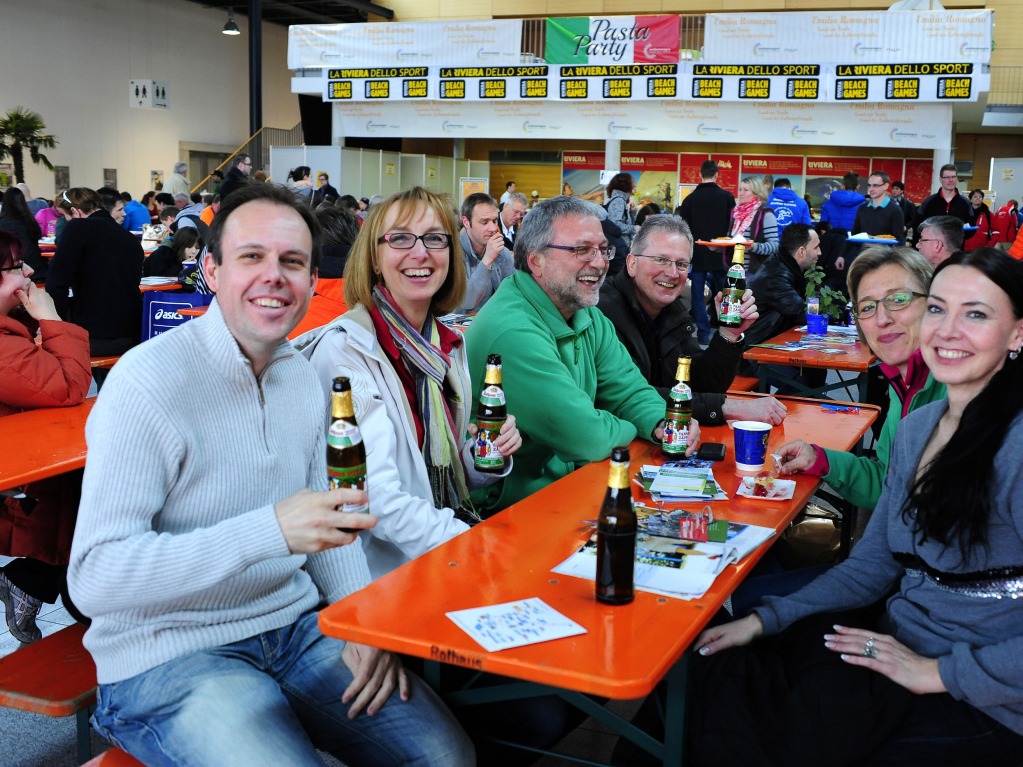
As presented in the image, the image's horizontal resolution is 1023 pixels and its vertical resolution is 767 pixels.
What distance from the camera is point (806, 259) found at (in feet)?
19.9

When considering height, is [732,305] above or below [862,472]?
above

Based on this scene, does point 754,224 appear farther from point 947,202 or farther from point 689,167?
point 689,167

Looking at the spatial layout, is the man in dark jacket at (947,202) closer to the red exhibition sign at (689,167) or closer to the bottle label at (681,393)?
the red exhibition sign at (689,167)

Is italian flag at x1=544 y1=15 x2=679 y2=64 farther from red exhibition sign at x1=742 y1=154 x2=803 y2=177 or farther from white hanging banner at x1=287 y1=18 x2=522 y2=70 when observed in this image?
red exhibition sign at x1=742 y1=154 x2=803 y2=177

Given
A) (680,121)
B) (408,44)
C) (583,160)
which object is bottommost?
(583,160)

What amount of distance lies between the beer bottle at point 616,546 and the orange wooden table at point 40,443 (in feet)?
4.34

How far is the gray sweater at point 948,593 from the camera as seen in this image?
1.68 m

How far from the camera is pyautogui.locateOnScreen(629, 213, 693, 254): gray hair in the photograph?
11.7 feet

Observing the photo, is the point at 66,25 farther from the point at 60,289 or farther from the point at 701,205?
the point at 60,289

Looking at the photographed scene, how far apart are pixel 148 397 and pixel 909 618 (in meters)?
1.42

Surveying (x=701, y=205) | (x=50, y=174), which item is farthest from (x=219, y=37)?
(x=701, y=205)

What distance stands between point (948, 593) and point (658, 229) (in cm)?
202

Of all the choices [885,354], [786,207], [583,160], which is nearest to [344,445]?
[885,354]

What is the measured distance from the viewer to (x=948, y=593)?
1.81 metres
